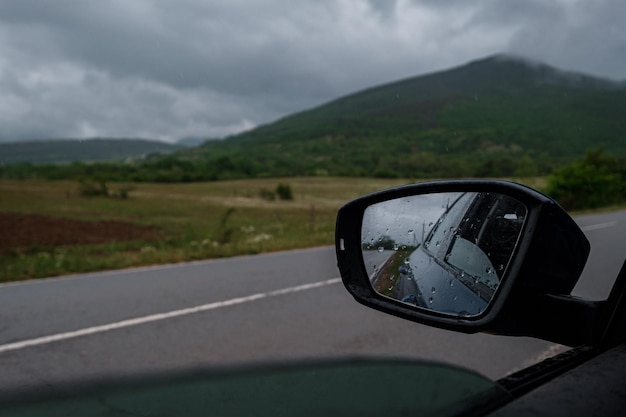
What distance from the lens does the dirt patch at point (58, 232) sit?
12426 millimetres

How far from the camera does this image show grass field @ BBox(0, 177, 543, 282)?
8.85 meters

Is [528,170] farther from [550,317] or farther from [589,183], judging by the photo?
[550,317]

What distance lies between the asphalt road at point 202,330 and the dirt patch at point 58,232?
232 inches

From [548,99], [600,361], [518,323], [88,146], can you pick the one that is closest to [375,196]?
[518,323]

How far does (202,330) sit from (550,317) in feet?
13.1

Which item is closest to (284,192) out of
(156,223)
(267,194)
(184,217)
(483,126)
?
(267,194)

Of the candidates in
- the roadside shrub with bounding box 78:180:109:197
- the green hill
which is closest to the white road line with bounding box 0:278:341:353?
the green hill

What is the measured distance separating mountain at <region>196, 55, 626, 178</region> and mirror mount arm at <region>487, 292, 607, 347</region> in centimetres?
→ 63

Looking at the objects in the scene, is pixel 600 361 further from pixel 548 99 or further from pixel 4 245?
pixel 4 245

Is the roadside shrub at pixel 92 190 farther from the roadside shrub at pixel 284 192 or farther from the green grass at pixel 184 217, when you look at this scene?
the roadside shrub at pixel 284 192

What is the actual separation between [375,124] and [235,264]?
4374 mm

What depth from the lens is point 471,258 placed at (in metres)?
1.17

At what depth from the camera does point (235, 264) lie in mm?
8398

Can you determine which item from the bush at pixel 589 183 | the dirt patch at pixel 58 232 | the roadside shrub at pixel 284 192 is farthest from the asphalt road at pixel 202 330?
the roadside shrub at pixel 284 192
